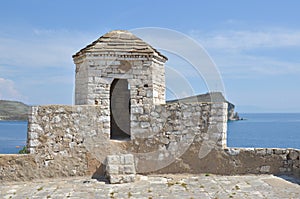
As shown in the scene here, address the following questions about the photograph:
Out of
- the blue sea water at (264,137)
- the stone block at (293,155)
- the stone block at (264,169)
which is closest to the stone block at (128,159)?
the stone block at (264,169)

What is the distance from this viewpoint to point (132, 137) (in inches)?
358

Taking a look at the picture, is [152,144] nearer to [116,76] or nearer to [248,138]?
[116,76]

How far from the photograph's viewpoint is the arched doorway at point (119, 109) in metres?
11.4

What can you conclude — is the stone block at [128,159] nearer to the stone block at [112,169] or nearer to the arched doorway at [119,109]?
the stone block at [112,169]

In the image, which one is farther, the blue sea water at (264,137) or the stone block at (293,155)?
the blue sea water at (264,137)

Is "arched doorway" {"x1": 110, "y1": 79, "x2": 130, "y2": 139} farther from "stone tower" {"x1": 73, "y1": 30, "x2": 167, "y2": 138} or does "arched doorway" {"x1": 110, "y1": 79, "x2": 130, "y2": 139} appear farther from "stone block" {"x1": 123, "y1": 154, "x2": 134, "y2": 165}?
"stone block" {"x1": 123, "y1": 154, "x2": 134, "y2": 165}

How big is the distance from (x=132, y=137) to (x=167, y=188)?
72.5 inches

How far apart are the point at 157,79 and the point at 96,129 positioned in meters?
2.16

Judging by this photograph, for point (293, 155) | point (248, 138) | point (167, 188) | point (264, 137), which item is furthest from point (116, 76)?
point (264, 137)

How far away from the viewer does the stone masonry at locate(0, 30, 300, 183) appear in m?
8.57

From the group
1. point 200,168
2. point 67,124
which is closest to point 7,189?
point 67,124

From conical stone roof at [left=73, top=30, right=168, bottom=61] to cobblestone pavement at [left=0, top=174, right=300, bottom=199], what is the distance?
3155 millimetres

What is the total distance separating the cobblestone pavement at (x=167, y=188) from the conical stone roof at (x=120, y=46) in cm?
315

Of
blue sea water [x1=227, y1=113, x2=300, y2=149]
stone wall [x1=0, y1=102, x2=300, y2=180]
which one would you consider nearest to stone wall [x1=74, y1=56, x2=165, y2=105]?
stone wall [x1=0, y1=102, x2=300, y2=180]
